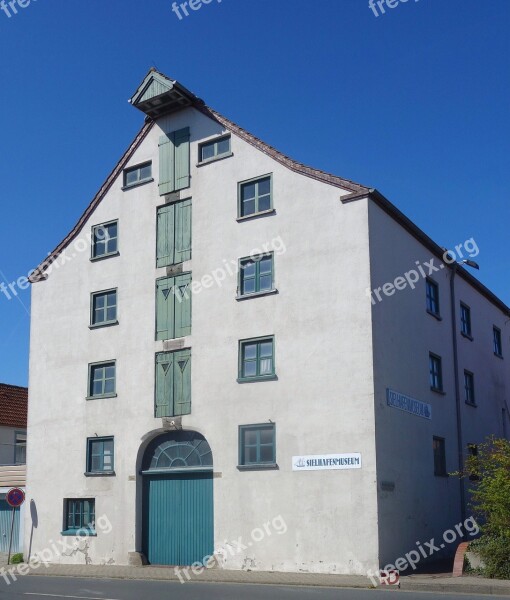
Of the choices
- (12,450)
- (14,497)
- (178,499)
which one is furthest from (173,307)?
(12,450)

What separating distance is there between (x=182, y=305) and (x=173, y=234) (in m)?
2.59

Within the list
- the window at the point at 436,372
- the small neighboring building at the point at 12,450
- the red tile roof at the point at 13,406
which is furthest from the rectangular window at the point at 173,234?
the red tile roof at the point at 13,406

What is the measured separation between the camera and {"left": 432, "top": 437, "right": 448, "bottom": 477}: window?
87.1 ft

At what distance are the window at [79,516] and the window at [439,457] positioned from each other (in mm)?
11332

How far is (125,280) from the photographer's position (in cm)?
2895

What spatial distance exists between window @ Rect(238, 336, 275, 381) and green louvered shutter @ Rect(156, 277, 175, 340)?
111 inches

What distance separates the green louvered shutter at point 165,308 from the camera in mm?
27422

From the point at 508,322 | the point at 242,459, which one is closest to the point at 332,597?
the point at 242,459

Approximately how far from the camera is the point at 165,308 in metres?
27.7

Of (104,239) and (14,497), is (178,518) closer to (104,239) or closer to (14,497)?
(14,497)

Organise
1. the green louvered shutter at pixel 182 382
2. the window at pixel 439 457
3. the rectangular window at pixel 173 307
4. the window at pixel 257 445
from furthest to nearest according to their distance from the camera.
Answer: the rectangular window at pixel 173 307 < the window at pixel 439 457 < the green louvered shutter at pixel 182 382 < the window at pixel 257 445

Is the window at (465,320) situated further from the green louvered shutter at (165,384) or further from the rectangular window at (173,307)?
the green louvered shutter at (165,384)

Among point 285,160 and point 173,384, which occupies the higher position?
point 285,160

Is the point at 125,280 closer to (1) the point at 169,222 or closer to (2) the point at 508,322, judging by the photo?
(1) the point at 169,222
